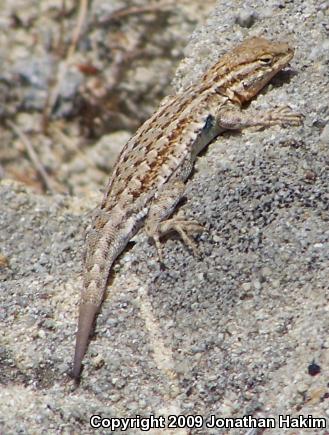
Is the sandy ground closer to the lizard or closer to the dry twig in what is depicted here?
the lizard

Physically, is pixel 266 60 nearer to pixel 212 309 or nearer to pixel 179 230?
pixel 179 230

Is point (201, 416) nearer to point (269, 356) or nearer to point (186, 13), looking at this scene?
point (269, 356)

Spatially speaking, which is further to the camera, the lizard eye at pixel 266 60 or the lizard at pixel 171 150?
the lizard eye at pixel 266 60

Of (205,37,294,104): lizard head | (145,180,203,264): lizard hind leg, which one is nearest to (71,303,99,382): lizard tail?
(145,180,203,264): lizard hind leg

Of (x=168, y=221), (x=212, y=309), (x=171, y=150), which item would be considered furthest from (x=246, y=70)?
(x=212, y=309)

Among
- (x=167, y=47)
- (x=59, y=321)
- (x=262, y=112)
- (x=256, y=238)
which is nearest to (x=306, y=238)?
(x=256, y=238)

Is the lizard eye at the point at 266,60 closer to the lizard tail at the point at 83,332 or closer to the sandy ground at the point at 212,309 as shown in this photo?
the sandy ground at the point at 212,309

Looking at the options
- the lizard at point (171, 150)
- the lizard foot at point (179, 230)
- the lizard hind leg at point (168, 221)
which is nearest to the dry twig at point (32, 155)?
the lizard at point (171, 150)
